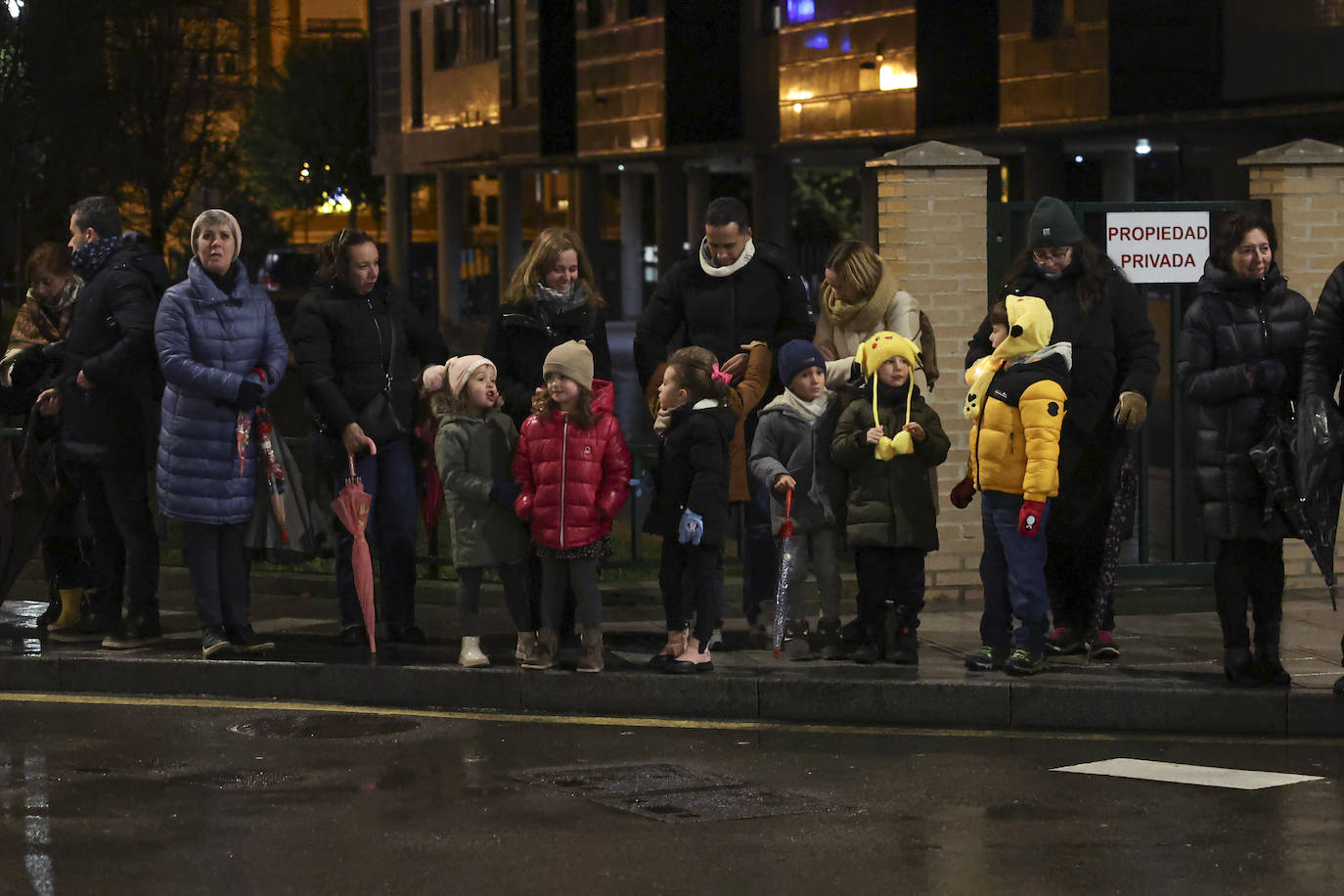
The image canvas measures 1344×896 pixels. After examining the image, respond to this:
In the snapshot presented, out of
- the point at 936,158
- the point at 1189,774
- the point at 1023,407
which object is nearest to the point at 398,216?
the point at 936,158

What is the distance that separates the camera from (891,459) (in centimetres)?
942

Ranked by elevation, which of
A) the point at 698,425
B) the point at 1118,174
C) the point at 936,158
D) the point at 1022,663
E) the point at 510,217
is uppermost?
the point at 510,217

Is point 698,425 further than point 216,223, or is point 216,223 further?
point 216,223

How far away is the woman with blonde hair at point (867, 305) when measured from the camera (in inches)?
388

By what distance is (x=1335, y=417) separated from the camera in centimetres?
884

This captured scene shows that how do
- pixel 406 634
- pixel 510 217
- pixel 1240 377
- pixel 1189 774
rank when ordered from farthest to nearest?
pixel 510 217 → pixel 406 634 → pixel 1240 377 → pixel 1189 774

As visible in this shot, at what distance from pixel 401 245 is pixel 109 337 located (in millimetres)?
56576

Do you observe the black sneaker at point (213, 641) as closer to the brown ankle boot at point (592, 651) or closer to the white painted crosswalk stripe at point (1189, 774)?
the brown ankle boot at point (592, 651)

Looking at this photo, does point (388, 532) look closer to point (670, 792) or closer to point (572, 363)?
point (572, 363)

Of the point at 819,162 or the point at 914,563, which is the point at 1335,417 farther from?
the point at 819,162

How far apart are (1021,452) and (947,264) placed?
91.8 inches

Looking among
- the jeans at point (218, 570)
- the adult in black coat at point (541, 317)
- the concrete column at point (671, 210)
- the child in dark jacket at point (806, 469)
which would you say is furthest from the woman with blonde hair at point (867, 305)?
the concrete column at point (671, 210)

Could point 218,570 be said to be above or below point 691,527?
below

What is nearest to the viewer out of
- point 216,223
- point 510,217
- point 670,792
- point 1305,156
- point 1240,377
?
point 670,792
